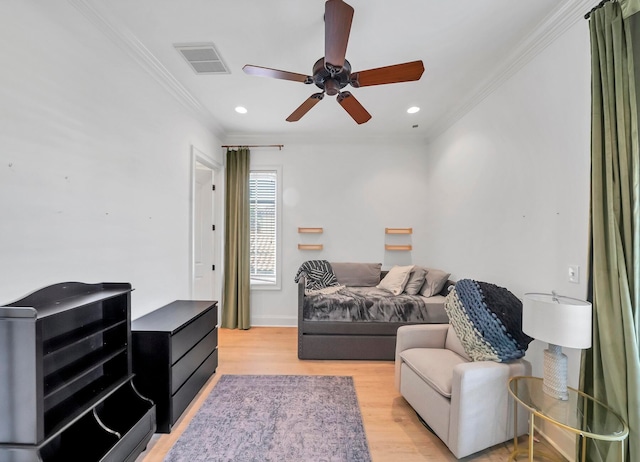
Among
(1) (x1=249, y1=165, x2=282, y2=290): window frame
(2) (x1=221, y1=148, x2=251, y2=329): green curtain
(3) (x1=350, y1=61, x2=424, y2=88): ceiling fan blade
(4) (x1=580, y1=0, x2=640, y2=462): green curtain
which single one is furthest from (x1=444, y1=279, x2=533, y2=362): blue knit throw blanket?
(2) (x1=221, y1=148, x2=251, y2=329): green curtain

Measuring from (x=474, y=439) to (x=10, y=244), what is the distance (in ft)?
9.13

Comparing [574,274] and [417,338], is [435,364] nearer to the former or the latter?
[417,338]

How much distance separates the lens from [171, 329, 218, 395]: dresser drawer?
2039 mm

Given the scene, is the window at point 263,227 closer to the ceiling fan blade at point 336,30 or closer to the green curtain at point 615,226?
the ceiling fan blade at point 336,30

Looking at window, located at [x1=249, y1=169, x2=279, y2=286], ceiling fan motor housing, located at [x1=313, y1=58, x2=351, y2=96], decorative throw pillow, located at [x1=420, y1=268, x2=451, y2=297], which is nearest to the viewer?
ceiling fan motor housing, located at [x1=313, y1=58, x2=351, y2=96]

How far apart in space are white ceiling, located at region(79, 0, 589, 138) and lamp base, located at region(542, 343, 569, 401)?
206cm

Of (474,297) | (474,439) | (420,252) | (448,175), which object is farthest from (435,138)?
(474,439)

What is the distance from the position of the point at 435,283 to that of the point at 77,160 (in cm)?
357

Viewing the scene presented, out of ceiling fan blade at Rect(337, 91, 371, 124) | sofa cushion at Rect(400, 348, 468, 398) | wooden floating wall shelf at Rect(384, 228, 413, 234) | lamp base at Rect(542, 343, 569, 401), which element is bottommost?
sofa cushion at Rect(400, 348, 468, 398)

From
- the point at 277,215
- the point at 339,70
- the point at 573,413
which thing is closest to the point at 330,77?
the point at 339,70

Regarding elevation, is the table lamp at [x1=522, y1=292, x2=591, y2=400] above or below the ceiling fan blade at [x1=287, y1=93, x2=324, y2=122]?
below

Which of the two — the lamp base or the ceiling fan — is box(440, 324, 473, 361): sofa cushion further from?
the ceiling fan

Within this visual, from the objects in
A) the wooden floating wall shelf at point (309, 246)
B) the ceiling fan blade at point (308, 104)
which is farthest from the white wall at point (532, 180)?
the wooden floating wall shelf at point (309, 246)

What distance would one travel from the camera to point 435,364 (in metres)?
2.02
